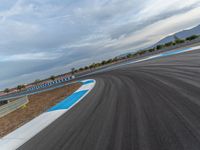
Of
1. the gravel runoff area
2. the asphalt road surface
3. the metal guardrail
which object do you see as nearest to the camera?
the asphalt road surface

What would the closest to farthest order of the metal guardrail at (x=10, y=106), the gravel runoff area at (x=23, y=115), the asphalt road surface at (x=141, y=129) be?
the asphalt road surface at (x=141, y=129) < the gravel runoff area at (x=23, y=115) < the metal guardrail at (x=10, y=106)

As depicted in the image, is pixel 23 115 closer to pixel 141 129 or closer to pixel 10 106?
pixel 10 106

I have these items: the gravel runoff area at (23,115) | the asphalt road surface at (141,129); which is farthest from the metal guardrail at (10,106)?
the asphalt road surface at (141,129)

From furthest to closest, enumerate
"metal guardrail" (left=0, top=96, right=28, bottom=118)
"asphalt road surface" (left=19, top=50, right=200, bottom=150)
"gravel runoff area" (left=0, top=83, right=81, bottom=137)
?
"metal guardrail" (left=0, top=96, right=28, bottom=118) → "gravel runoff area" (left=0, top=83, right=81, bottom=137) → "asphalt road surface" (left=19, top=50, right=200, bottom=150)

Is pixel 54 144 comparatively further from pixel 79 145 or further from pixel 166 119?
pixel 166 119

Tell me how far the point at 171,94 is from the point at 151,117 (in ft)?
6.76

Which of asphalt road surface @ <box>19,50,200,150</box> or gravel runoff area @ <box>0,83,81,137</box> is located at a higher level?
asphalt road surface @ <box>19,50,200,150</box>

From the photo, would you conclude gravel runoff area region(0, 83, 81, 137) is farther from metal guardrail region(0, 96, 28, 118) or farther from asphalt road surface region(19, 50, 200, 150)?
asphalt road surface region(19, 50, 200, 150)

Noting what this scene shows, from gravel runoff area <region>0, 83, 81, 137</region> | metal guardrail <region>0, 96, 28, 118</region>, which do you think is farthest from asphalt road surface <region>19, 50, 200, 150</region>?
metal guardrail <region>0, 96, 28, 118</region>

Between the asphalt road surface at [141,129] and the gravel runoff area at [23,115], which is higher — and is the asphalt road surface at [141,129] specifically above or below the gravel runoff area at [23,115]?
above

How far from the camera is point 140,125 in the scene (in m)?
4.43

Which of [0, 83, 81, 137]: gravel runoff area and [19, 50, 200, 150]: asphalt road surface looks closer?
[19, 50, 200, 150]: asphalt road surface

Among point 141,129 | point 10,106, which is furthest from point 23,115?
point 141,129

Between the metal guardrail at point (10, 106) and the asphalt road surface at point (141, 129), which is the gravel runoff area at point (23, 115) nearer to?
the metal guardrail at point (10, 106)
